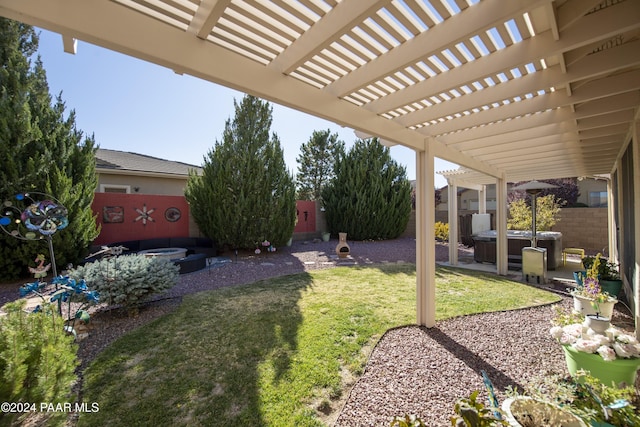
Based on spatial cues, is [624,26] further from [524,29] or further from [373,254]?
[373,254]

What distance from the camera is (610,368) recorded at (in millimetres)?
2076

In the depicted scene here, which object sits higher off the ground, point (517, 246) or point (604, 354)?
point (517, 246)

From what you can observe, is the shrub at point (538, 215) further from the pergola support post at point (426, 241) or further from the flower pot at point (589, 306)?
the pergola support post at point (426, 241)

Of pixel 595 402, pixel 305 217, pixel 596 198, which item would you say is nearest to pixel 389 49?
pixel 595 402

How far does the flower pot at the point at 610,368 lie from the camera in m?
2.05

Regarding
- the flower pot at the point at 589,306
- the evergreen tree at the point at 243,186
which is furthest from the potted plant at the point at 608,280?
the evergreen tree at the point at 243,186

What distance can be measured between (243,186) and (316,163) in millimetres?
10565

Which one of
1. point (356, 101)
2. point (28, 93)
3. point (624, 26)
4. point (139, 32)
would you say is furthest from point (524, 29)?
point (28, 93)

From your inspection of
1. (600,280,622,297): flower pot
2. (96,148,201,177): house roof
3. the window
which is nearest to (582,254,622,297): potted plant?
(600,280,622,297): flower pot

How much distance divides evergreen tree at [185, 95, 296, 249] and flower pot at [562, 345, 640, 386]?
347 inches

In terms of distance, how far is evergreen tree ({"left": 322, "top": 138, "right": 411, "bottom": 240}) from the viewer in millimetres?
14213

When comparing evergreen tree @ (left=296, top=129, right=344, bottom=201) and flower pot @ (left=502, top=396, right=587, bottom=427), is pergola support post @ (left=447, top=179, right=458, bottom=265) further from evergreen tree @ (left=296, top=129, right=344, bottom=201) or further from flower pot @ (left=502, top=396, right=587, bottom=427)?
evergreen tree @ (left=296, top=129, right=344, bottom=201)

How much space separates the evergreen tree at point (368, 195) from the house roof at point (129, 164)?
7.35 metres

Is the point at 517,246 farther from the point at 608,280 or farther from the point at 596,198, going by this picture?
the point at 596,198
